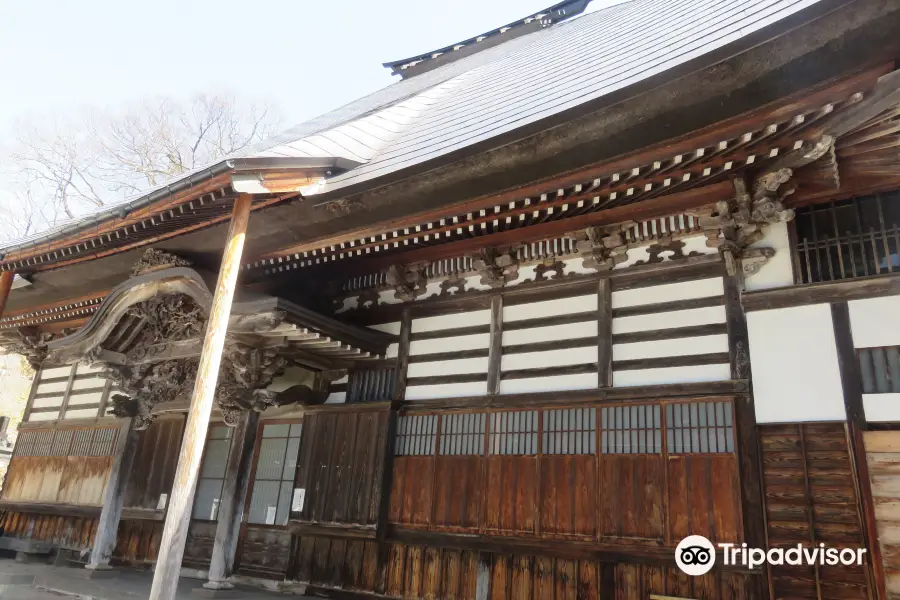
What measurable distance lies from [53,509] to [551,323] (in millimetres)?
10468

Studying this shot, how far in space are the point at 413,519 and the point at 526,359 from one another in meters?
2.25

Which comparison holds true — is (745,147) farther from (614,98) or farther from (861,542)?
(861,542)

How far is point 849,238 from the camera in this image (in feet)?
16.7

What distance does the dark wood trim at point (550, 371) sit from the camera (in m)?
6.04

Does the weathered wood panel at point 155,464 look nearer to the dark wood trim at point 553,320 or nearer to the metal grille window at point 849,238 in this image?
the dark wood trim at point 553,320

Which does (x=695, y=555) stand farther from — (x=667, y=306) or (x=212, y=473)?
(x=212, y=473)

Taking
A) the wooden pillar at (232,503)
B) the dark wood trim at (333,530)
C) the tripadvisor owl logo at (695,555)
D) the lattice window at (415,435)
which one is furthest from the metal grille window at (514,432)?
the wooden pillar at (232,503)

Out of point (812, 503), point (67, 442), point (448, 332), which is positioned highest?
point (448, 332)

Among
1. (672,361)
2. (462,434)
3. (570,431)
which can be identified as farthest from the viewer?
(462,434)

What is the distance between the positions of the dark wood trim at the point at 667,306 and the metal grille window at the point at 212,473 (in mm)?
6328

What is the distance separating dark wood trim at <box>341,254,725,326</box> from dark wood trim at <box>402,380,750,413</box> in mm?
882

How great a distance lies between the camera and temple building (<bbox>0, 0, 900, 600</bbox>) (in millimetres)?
4508

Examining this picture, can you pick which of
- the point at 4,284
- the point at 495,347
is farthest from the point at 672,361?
the point at 4,284

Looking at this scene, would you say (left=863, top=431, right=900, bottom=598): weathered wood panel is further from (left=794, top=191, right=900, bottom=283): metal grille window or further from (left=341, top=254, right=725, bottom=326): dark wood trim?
(left=341, top=254, right=725, bottom=326): dark wood trim
